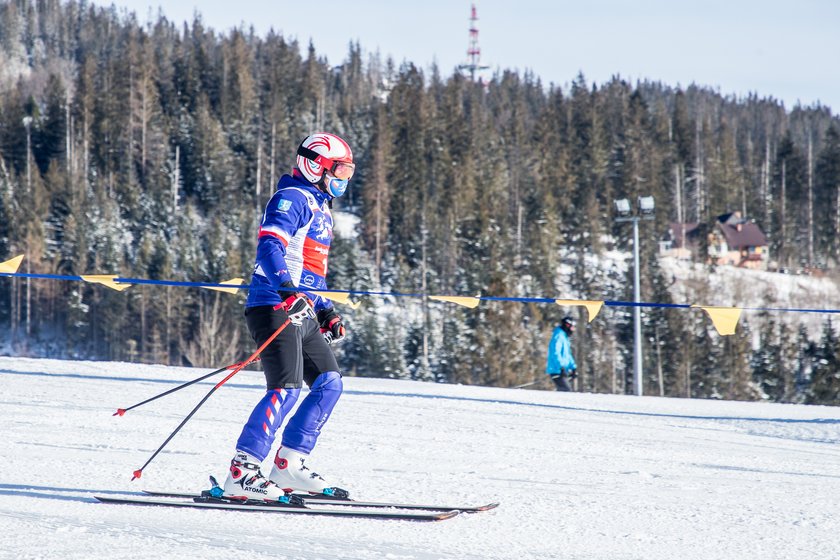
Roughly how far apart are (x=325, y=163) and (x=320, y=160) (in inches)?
1.1

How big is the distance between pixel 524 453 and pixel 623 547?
2809 mm

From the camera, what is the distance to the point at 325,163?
473cm

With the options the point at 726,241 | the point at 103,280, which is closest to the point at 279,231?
the point at 103,280

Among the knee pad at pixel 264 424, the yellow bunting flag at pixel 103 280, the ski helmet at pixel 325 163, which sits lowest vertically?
the knee pad at pixel 264 424

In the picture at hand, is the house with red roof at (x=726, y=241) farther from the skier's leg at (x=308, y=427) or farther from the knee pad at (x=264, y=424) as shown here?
the knee pad at (x=264, y=424)

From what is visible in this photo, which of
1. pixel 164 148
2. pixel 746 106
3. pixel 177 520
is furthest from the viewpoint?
pixel 746 106

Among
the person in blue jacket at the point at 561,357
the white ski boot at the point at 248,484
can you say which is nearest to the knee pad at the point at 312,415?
the white ski boot at the point at 248,484

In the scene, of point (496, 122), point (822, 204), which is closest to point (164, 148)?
point (496, 122)

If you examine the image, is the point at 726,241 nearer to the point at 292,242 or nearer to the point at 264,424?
the point at 292,242

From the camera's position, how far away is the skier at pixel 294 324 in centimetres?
446

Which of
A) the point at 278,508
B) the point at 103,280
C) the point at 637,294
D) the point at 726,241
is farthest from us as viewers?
the point at 726,241

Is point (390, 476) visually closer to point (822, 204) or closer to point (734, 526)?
point (734, 526)

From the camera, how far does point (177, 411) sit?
318 inches

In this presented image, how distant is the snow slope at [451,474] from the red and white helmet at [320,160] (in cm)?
164
